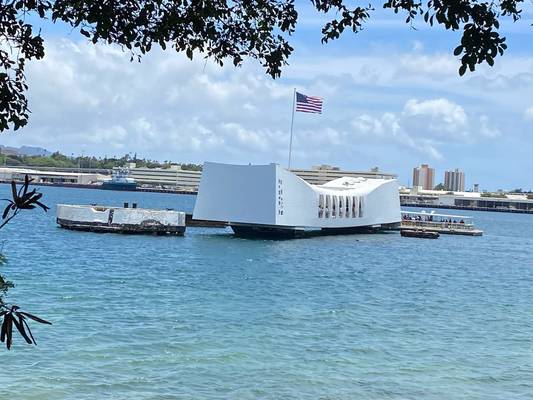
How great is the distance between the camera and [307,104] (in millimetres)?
52438

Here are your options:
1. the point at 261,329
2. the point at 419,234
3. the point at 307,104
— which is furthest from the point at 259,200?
the point at 261,329

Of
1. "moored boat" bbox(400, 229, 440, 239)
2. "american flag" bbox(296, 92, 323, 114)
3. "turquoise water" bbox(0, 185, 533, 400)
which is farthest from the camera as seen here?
"moored boat" bbox(400, 229, 440, 239)

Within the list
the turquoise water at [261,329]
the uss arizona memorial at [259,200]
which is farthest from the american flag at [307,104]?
the turquoise water at [261,329]

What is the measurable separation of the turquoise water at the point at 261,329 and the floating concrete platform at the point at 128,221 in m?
14.1

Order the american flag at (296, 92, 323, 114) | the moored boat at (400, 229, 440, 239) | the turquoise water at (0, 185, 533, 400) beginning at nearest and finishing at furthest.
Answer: the turquoise water at (0, 185, 533, 400) < the american flag at (296, 92, 323, 114) < the moored boat at (400, 229, 440, 239)

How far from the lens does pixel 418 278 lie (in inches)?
1411

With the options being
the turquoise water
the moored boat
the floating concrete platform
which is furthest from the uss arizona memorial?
the moored boat

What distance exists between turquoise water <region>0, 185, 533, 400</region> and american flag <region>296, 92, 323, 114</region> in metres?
15.0

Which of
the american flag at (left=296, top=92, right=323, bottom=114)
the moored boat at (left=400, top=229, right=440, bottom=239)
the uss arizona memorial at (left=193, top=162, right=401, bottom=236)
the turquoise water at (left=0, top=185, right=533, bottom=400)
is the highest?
the american flag at (left=296, top=92, right=323, bottom=114)

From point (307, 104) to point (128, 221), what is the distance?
1453 cm

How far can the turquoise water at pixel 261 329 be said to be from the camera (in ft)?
45.0

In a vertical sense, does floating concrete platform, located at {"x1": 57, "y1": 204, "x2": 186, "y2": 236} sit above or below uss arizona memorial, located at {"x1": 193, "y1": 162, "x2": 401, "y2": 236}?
below

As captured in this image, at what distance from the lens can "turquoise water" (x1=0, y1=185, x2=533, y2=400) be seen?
13703 mm

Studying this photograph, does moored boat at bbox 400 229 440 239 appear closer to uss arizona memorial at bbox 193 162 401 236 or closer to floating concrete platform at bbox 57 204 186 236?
uss arizona memorial at bbox 193 162 401 236
